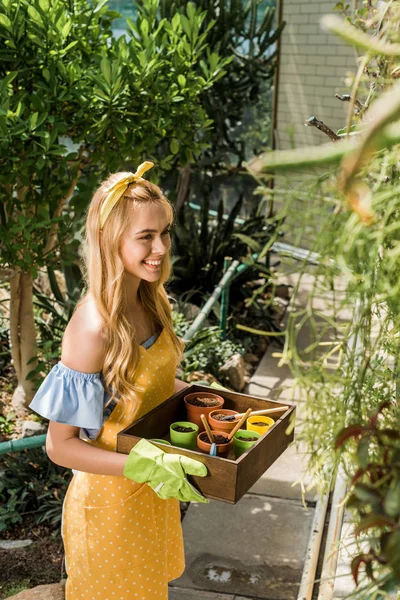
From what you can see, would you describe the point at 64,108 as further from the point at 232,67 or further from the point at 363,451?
the point at 232,67

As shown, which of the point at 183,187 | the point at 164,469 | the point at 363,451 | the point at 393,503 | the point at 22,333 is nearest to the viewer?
the point at 393,503

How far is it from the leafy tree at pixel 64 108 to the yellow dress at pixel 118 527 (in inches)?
46.8

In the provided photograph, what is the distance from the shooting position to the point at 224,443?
6.24 feet

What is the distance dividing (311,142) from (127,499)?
20.2 feet

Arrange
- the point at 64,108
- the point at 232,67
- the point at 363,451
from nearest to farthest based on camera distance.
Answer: the point at 363,451
the point at 64,108
the point at 232,67

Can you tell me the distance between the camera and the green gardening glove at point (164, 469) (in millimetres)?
1668

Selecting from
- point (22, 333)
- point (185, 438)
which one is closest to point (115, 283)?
point (185, 438)

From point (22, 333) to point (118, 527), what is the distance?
1.94 m

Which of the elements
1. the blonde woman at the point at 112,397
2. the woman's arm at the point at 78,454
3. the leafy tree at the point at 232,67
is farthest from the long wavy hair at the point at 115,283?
the leafy tree at the point at 232,67

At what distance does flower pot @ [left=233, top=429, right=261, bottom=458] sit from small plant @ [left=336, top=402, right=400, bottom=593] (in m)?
1.12

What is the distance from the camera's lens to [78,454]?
74.2 inches

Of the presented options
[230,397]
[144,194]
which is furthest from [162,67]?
[230,397]

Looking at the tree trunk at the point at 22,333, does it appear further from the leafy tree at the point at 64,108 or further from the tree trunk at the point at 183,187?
the tree trunk at the point at 183,187

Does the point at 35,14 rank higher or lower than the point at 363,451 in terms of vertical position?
higher
